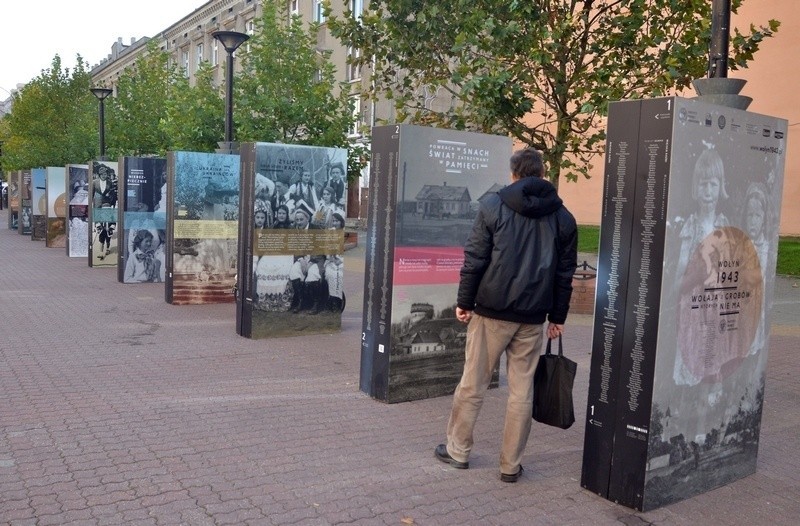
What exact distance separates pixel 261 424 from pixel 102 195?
13.3 m

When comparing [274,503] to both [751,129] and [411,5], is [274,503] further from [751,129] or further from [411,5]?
[411,5]

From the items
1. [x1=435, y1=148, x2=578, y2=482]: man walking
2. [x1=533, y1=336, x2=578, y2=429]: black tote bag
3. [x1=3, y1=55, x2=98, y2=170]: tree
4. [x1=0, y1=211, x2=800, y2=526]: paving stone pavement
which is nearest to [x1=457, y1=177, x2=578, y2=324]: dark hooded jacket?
[x1=435, y1=148, x2=578, y2=482]: man walking

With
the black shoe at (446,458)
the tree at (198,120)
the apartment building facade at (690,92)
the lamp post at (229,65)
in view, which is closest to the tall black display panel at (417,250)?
the black shoe at (446,458)

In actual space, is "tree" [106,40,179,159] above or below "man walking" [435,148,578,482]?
above

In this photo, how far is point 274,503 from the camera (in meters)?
4.38

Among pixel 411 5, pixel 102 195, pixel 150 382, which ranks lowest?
pixel 150 382

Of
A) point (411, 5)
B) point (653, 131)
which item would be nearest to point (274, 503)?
point (653, 131)

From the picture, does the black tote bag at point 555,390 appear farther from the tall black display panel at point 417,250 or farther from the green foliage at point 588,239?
the green foliage at point 588,239

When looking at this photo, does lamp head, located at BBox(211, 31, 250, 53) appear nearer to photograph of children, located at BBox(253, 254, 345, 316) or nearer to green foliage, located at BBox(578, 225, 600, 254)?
photograph of children, located at BBox(253, 254, 345, 316)

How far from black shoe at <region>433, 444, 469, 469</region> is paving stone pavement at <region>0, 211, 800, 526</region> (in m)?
0.04

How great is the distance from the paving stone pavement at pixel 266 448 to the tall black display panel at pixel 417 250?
305 mm

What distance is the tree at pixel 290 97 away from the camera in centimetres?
1545

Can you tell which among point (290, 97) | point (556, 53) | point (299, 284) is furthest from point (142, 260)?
point (556, 53)

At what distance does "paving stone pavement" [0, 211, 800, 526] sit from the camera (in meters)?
4.33
